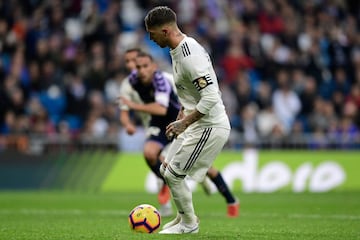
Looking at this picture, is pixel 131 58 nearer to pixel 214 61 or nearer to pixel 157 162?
pixel 157 162

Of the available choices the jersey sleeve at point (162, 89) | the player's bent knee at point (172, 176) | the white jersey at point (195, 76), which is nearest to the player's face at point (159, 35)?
the white jersey at point (195, 76)

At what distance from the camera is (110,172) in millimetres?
20656

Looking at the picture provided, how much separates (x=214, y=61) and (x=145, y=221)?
46.5ft

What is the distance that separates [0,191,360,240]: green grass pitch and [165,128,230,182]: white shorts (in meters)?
0.74

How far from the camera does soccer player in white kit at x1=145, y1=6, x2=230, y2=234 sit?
358 inches

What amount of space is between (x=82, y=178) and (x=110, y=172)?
71 centimetres

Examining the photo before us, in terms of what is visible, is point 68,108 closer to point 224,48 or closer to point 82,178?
point 82,178

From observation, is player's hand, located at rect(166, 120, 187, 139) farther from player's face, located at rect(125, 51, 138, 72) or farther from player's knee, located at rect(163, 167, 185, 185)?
player's face, located at rect(125, 51, 138, 72)

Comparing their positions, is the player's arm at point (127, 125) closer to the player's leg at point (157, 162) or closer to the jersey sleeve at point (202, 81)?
the player's leg at point (157, 162)

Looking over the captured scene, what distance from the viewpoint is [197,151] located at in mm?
9562

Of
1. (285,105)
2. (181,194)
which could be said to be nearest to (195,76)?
(181,194)

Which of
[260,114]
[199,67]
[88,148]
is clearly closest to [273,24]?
[260,114]

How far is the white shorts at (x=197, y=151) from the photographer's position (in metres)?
9.53

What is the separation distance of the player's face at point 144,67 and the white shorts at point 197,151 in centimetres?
371
